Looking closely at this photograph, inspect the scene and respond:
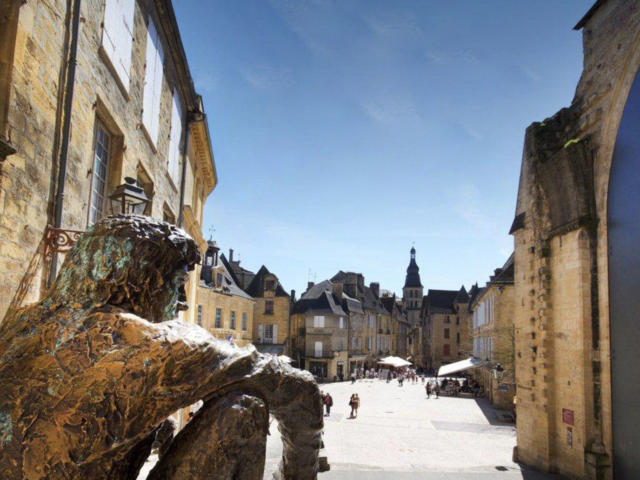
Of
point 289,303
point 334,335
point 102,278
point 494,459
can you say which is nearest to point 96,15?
point 102,278

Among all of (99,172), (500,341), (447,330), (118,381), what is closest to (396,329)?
(447,330)

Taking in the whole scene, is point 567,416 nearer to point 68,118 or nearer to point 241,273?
point 68,118

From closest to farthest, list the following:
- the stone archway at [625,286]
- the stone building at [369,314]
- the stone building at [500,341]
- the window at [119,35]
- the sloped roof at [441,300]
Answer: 1. the window at [119,35]
2. the stone archway at [625,286]
3. the stone building at [500,341]
4. the stone building at [369,314]
5. the sloped roof at [441,300]

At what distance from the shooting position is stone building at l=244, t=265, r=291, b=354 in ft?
143

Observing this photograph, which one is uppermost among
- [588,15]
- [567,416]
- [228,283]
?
[588,15]

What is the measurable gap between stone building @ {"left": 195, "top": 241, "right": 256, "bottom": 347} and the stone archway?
70.3 ft

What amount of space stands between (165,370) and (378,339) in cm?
6656

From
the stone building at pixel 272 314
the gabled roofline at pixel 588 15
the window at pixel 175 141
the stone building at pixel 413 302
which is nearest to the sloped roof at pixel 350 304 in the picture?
the stone building at pixel 272 314

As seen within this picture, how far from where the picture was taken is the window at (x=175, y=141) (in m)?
12.6

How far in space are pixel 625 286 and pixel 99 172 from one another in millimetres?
11669

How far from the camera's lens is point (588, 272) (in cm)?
1285

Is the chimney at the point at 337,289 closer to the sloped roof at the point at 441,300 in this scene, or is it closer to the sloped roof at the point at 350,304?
the sloped roof at the point at 350,304

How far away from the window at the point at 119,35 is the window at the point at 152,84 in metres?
1.25

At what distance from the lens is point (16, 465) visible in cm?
114
